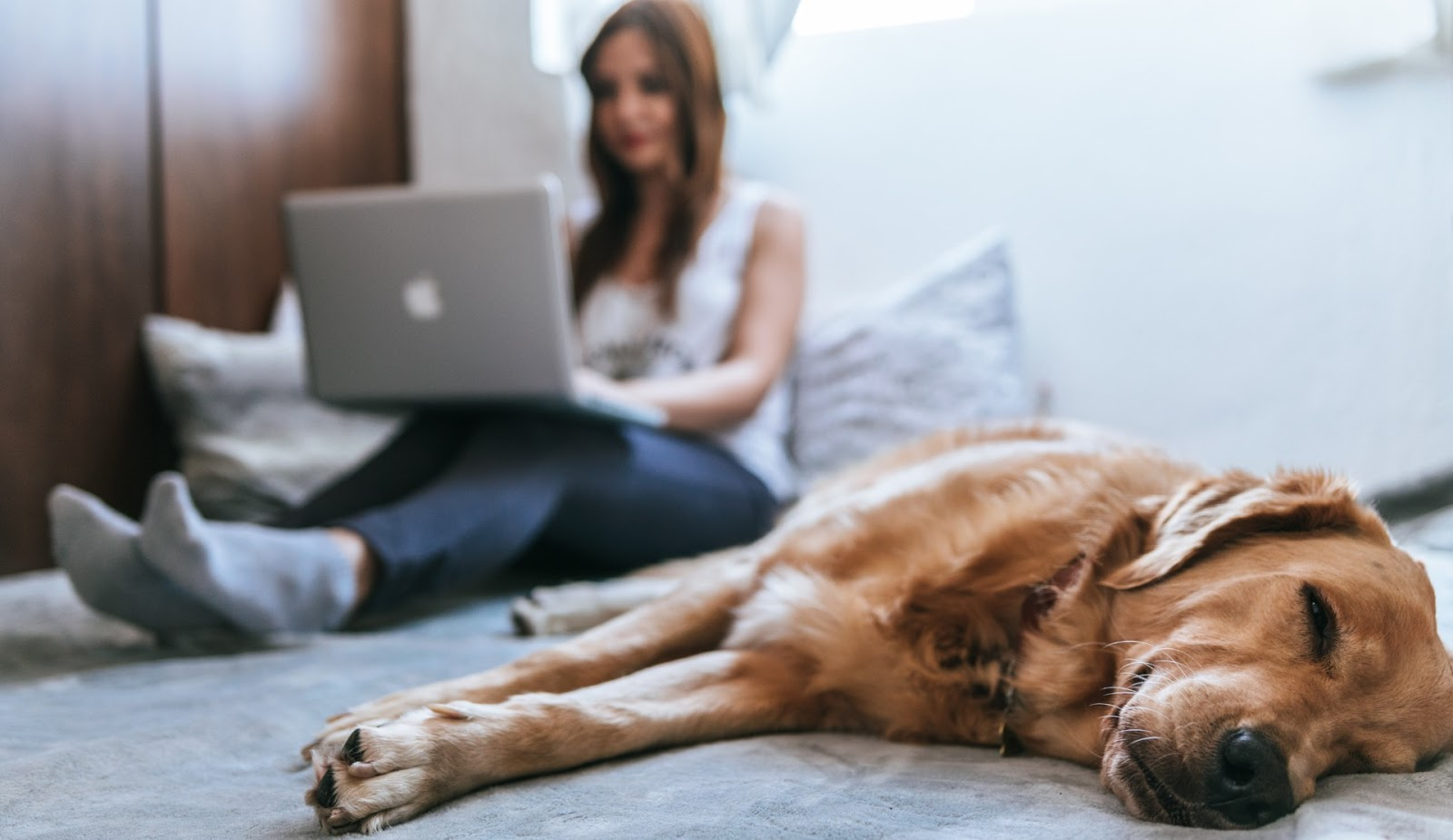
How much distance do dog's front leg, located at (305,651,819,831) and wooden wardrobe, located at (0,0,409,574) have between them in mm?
1754

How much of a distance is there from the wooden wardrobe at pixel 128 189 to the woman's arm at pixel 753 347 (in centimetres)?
123

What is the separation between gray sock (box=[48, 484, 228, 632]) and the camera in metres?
1.56

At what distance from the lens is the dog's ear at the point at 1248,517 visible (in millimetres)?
1171

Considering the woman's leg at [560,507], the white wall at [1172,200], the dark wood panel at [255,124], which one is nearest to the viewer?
the woman's leg at [560,507]

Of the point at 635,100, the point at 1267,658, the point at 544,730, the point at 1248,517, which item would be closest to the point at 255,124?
the point at 635,100

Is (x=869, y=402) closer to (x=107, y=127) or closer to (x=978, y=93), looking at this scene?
(x=978, y=93)

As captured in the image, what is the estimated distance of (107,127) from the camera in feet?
8.66

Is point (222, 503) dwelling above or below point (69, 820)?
below

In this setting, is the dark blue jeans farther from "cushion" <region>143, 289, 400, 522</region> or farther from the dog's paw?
the dog's paw

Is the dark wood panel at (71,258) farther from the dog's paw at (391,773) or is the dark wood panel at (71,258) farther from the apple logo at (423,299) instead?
the dog's paw at (391,773)

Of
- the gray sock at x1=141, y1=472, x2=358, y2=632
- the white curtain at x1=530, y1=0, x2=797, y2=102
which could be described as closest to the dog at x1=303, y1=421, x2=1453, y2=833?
the gray sock at x1=141, y1=472, x2=358, y2=632

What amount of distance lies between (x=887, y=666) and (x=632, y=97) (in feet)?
5.67

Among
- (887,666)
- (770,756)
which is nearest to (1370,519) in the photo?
(887,666)

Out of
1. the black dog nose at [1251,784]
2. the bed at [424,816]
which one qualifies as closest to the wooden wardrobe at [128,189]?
the bed at [424,816]
